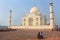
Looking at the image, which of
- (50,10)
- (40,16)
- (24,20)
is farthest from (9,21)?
(50,10)

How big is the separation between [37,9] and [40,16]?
1913 millimetres

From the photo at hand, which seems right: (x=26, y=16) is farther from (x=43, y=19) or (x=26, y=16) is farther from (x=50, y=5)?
(x=50, y=5)

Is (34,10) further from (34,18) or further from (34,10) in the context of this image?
(34,18)

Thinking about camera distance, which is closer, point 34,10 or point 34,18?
point 34,18

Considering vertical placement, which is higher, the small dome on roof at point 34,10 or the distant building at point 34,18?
the small dome on roof at point 34,10

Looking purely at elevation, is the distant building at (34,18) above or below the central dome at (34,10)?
below

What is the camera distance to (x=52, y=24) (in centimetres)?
2130

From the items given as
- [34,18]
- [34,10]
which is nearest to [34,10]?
[34,10]

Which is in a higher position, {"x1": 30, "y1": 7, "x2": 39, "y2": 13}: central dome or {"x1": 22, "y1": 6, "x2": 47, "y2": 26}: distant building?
{"x1": 30, "y1": 7, "x2": 39, "y2": 13}: central dome

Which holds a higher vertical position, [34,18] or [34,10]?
[34,10]

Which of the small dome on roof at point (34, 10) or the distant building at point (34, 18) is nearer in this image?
the distant building at point (34, 18)

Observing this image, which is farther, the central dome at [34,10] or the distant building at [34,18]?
the central dome at [34,10]

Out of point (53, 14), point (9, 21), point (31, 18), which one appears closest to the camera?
point (53, 14)

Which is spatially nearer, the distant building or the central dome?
the distant building
